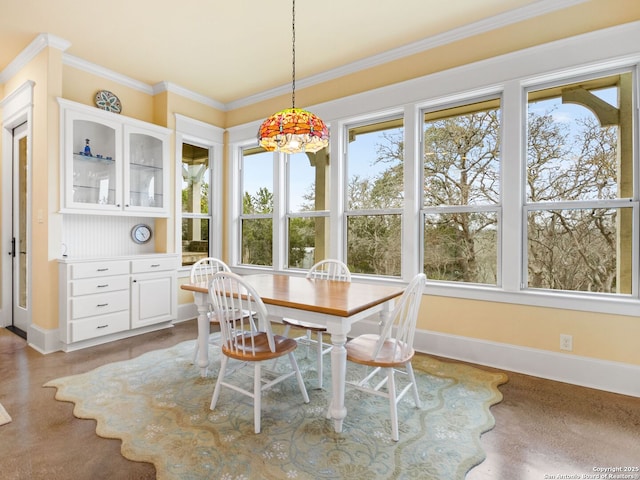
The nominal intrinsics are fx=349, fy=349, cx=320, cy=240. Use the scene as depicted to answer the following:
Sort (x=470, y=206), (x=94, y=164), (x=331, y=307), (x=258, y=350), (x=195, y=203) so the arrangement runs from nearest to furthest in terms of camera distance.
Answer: (x=331, y=307) < (x=258, y=350) < (x=470, y=206) < (x=94, y=164) < (x=195, y=203)

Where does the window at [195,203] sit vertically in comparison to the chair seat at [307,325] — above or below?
above

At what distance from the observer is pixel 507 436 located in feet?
6.45

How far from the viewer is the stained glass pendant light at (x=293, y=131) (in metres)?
2.25

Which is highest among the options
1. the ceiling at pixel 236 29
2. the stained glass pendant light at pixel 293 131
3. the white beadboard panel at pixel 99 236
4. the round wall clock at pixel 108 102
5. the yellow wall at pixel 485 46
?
the ceiling at pixel 236 29

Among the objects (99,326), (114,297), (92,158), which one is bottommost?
(99,326)

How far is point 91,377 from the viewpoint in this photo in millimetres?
2672

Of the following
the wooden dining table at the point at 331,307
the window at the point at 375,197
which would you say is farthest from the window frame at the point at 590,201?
the wooden dining table at the point at 331,307

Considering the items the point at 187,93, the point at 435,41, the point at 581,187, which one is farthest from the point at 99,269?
the point at 581,187

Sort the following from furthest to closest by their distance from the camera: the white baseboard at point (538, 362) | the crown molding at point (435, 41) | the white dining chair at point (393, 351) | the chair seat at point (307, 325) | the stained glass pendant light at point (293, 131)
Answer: the crown molding at point (435, 41), the chair seat at point (307, 325), the white baseboard at point (538, 362), the stained glass pendant light at point (293, 131), the white dining chair at point (393, 351)

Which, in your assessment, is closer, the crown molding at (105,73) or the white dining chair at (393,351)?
the white dining chair at (393,351)

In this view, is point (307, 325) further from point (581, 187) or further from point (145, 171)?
point (145, 171)

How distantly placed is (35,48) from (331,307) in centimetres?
377

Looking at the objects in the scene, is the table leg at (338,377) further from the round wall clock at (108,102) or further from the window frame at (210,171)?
the round wall clock at (108,102)

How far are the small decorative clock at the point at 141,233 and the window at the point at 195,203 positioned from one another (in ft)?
1.36
